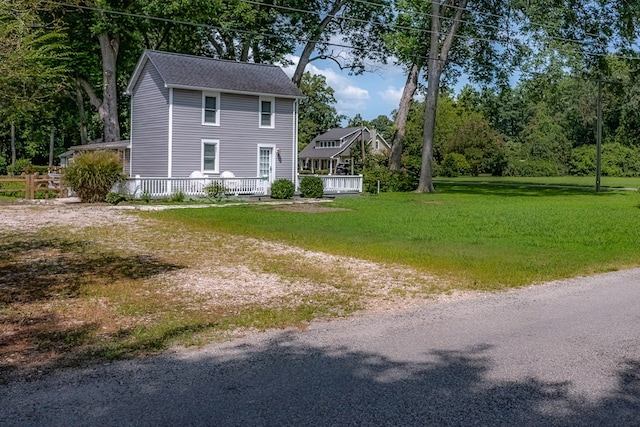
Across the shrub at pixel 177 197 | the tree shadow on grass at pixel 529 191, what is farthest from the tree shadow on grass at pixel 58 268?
the tree shadow on grass at pixel 529 191

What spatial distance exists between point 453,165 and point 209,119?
149 feet

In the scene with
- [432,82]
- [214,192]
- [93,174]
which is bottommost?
[214,192]

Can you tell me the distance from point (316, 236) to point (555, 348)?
31.5ft

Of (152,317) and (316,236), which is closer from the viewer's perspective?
(152,317)

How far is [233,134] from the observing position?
31156mm

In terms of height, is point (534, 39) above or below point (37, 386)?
above

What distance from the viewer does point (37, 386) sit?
4730mm

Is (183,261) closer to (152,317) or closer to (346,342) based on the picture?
(152,317)

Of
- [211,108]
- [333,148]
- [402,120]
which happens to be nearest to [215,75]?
[211,108]

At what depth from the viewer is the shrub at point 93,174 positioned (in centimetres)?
2420

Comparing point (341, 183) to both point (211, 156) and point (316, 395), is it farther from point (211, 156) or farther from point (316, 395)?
point (316, 395)

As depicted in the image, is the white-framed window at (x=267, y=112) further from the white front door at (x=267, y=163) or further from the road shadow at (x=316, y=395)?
the road shadow at (x=316, y=395)

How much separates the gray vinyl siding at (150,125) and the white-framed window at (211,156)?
1948 mm

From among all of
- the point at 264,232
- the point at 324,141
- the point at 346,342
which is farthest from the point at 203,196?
the point at 324,141
